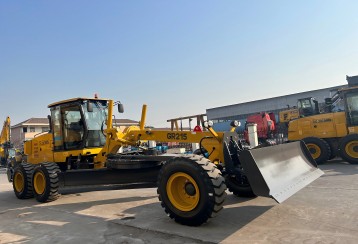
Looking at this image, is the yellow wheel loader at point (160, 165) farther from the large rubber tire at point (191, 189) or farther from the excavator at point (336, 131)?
the excavator at point (336, 131)

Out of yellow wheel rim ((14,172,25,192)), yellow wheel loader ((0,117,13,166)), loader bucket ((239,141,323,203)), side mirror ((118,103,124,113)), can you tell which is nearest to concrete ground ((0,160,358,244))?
loader bucket ((239,141,323,203))

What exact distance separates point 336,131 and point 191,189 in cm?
976

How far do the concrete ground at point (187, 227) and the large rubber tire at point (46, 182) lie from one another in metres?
0.20

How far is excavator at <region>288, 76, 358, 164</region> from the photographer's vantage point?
12023 millimetres

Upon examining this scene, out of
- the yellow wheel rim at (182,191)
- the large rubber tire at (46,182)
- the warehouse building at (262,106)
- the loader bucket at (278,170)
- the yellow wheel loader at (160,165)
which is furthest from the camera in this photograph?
the warehouse building at (262,106)

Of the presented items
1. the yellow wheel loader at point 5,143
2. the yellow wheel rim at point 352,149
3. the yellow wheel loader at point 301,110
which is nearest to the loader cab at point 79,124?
the yellow wheel rim at point 352,149

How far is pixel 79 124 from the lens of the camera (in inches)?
340

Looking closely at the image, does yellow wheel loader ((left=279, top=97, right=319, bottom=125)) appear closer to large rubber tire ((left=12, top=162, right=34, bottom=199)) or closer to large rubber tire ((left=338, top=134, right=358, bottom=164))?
large rubber tire ((left=338, top=134, right=358, bottom=164))

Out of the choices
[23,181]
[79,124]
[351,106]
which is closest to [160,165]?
[79,124]

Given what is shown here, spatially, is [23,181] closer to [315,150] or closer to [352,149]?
[315,150]

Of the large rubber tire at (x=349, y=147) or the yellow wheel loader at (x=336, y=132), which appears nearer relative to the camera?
the large rubber tire at (x=349, y=147)

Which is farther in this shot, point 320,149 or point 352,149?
point 320,149

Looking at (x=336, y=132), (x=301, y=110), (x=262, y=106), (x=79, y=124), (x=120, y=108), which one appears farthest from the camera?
(x=262, y=106)

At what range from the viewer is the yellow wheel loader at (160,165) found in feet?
16.5
